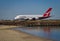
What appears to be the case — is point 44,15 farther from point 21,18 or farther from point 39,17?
point 21,18

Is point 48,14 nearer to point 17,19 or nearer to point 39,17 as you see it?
point 39,17

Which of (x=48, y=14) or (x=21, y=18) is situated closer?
(x=21, y=18)

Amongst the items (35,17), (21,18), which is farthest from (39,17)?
(21,18)

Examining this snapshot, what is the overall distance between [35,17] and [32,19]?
2214mm

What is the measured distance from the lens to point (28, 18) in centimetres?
10844

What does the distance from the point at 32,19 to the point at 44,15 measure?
7770 millimetres

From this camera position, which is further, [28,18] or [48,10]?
[48,10]

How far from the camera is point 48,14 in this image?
111875mm

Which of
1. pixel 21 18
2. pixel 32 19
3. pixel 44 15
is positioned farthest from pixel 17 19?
pixel 44 15

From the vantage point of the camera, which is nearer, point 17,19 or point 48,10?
point 17,19

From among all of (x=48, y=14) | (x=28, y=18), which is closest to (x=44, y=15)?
(x=48, y=14)

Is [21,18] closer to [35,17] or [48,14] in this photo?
[35,17]

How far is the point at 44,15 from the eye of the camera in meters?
112

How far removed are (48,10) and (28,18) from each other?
51.4 feet
